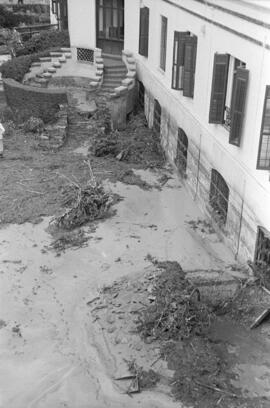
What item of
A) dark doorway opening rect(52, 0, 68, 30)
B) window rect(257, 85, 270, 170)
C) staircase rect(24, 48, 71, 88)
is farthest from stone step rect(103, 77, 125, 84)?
window rect(257, 85, 270, 170)

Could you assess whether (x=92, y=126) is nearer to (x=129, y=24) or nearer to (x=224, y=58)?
(x=129, y=24)

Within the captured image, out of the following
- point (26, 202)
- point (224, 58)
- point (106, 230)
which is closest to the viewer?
point (224, 58)

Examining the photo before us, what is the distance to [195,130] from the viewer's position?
1688 centimetres

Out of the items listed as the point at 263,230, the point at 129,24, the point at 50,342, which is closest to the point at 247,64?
the point at 263,230

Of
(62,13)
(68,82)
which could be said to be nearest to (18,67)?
(68,82)

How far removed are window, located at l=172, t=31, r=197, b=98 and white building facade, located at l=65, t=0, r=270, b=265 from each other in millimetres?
30

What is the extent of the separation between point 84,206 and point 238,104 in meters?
5.53

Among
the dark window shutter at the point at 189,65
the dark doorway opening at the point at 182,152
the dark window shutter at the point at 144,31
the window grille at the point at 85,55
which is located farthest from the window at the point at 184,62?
the window grille at the point at 85,55

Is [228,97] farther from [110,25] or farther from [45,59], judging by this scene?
[45,59]

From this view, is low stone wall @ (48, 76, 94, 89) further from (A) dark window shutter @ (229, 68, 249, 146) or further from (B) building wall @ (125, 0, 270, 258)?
(A) dark window shutter @ (229, 68, 249, 146)

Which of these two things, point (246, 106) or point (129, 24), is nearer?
point (246, 106)

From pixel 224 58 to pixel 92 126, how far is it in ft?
31.4

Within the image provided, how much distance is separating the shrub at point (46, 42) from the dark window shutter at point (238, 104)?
15.4 meters

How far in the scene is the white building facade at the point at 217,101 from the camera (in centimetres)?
1238
